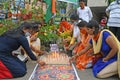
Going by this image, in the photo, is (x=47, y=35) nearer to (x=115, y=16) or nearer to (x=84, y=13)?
(x=84, y=13)

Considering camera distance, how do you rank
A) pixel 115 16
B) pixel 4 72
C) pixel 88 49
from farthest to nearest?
pixel 115 16 < pixel 88 49 < pixel 4 72

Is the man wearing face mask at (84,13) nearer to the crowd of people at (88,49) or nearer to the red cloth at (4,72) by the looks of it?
the crowd of people at (88,49)

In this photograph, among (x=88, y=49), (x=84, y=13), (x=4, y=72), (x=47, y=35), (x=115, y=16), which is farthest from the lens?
(x=84, y=13)

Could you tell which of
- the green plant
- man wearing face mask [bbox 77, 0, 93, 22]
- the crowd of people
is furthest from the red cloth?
man wearing face mask [bbox 77, 0, 93, 22]

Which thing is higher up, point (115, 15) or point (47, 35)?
point (115, 15)

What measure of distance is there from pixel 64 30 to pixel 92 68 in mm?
2189

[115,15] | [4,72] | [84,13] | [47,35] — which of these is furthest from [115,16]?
[4,72]

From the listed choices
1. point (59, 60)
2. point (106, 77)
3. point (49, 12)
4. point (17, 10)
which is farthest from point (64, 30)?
point (106, 77)

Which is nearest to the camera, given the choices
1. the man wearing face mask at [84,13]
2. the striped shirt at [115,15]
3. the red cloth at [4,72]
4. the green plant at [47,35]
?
the red cloth at [4,72]

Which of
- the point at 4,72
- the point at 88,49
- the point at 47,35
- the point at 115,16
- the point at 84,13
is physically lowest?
the point at 47,35

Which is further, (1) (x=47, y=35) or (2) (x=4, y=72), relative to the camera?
(1) (x=47, y=35)

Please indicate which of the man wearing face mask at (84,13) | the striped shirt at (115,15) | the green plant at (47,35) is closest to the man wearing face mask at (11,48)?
the striped shirt at (115,15)

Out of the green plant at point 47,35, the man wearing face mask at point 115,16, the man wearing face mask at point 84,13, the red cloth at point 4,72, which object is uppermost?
the man wearing face mask at point 115,16

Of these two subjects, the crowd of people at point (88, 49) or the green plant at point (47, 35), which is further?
the green plant at point (47, 35)
